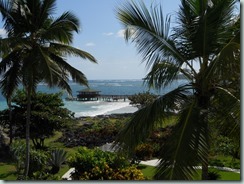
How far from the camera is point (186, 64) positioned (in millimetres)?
4020

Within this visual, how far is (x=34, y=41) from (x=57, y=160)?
318cm

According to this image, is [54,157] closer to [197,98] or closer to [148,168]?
[148,168]

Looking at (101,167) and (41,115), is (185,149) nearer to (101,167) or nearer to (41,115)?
(101,167)

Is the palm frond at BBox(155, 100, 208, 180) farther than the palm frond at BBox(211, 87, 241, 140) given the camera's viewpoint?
No

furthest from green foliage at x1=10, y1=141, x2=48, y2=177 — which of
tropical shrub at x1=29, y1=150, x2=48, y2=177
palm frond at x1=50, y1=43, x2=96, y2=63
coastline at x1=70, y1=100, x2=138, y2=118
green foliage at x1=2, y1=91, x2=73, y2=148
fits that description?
coastline at x1=70, y1=100, x2=138, y2=118

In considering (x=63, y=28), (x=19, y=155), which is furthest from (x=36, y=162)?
(x=63, y=28)

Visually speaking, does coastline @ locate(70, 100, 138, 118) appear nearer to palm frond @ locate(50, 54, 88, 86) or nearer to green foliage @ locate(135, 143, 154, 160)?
green foliage @ locate(135, 143, 154, 160)

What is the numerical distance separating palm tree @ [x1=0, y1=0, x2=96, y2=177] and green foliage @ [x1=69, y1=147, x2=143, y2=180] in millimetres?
1511

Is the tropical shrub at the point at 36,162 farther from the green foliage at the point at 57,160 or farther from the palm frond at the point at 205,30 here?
the palm frond at the point at 205,30

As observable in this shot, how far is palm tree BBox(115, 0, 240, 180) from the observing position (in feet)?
12.4

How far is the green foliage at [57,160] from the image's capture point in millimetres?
8180

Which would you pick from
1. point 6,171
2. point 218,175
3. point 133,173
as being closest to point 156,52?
point 133,173

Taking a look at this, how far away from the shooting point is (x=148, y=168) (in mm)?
8344

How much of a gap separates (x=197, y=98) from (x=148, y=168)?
4702 mm
